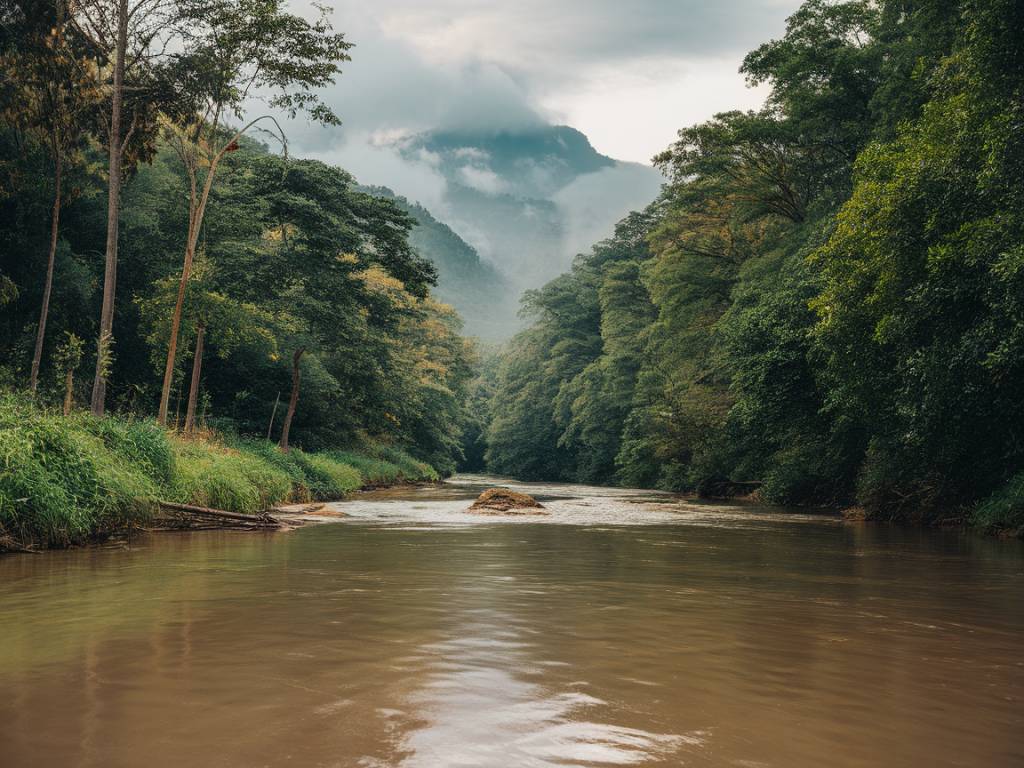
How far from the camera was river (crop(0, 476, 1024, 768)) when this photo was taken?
11.3 ft

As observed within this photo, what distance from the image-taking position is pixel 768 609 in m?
6.93

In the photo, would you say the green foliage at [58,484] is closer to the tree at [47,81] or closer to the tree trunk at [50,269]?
the tree trunk at [50,269]

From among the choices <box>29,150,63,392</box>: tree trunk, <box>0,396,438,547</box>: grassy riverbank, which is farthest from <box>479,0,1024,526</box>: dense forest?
<box>29,150,63,392</box>: tree trunk

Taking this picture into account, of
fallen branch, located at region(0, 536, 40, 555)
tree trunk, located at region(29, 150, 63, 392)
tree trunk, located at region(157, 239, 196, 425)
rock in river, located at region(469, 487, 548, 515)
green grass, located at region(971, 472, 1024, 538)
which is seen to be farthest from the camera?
tree trunk, located at region(29, 150, 63, 392)

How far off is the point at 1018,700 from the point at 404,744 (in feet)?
10.4

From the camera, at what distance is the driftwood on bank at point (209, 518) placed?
43.5 feet

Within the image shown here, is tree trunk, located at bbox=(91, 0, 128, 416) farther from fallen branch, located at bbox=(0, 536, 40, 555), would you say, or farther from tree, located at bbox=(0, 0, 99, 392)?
fallen branch, located at bbox=(0, 536, 40, 555)

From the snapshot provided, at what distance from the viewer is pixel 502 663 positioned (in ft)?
16.1

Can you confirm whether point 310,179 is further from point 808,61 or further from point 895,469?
point 895,469

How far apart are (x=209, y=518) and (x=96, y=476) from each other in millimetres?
2787

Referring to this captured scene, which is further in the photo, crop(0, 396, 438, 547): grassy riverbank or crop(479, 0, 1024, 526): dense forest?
crop(479, 0, 1024, 526): dense forest

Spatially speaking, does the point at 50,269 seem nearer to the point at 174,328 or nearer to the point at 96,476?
the point at 174,328

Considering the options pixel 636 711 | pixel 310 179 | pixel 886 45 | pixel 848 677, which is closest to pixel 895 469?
pixel 886 45

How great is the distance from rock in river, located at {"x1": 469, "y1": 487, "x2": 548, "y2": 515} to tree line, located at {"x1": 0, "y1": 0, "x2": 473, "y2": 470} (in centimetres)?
826
